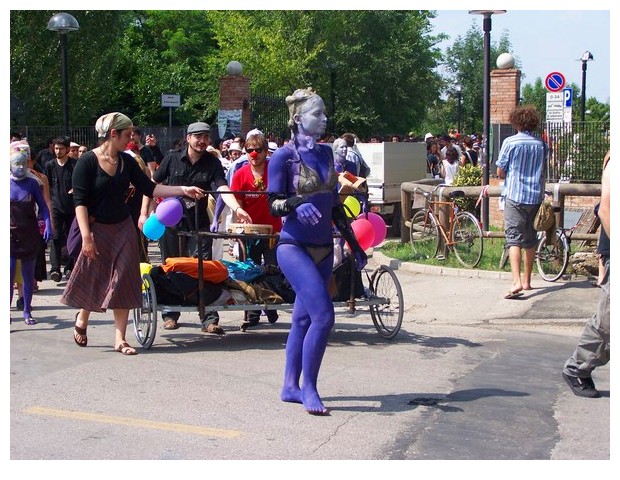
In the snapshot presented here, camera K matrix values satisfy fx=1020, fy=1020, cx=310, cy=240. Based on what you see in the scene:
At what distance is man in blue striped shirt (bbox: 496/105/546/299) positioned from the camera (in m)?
11.4

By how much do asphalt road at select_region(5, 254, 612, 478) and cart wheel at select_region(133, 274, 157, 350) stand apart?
0.49 feet

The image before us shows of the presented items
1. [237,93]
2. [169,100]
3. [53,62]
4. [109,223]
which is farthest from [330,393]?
[53,62]

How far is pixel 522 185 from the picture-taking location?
11.5 meters

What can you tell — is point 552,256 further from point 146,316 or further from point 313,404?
point 313,404

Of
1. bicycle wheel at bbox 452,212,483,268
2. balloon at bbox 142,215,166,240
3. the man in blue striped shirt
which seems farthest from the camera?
bicycle wheel at bbox 452,212,483,268

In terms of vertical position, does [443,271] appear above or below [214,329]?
above

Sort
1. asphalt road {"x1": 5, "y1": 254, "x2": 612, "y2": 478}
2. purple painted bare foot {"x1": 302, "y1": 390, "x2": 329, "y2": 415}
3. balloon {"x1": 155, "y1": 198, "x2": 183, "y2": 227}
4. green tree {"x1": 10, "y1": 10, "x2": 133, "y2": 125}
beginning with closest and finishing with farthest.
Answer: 1. asphalt road {"x1": 5, "y1": 254, "x2": 612, "y2": 478}
2. purple painted bare foot {"x1": 302, "y1": 390, "x2": 329, "y2": 415}
3. balloon {"x1": 155, "y1": 198, "x2": 183, "y2": 227}
4. green tree {"x1": 10, "y1": 10, "x2": 133, "y2": 125}

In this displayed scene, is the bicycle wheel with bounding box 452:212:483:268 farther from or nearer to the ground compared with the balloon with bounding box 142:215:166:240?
nearer to the ground

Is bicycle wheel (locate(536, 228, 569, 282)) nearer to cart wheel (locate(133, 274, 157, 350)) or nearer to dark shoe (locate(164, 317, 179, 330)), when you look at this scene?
dark shoe (locate(164, 317, 179, 330))

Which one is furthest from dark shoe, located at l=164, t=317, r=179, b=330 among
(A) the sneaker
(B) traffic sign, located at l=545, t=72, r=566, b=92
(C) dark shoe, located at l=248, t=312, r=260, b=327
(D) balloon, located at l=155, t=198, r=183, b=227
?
(B) traffic sign, located at l=545, t=72, r=566, b=92

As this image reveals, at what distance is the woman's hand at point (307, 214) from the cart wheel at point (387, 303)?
273 centimetres

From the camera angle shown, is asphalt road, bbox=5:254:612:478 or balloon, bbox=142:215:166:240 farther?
balloon, bbox=142:215:166:240

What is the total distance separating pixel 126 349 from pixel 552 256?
593cm

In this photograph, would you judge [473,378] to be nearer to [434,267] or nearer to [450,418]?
[450,418]
